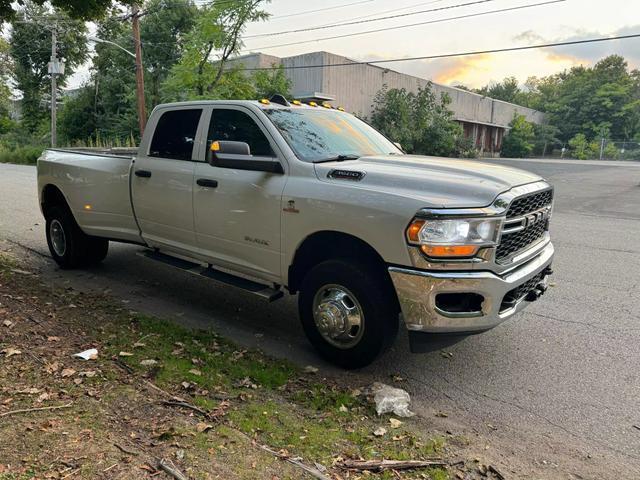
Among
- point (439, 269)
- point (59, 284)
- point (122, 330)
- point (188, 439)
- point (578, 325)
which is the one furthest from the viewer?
point (59, 284)

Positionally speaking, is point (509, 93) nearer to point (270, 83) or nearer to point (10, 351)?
point (270, 83)

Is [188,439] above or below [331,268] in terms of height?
below

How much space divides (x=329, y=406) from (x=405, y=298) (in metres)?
0.88

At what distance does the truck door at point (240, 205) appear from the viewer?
4.27m

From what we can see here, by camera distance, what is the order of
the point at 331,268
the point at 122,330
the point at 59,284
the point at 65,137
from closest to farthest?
the point at 331,268, the point at 122,330, the point at 59,284, the point at 65,137

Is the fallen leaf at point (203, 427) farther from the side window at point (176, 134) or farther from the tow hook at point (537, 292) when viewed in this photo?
the side window at point (176, 134)

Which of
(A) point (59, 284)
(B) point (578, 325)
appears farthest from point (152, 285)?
(B) point (578, 325)

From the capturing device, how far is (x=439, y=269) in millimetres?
3381

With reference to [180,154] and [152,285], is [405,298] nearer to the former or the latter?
[180,154]

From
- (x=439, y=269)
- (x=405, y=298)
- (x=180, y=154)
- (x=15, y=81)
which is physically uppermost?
(x=15, y=81)

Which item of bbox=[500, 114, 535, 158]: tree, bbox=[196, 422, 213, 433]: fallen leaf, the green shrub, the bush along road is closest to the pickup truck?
the bush along road

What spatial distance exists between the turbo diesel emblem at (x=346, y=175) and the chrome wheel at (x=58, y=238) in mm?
4271

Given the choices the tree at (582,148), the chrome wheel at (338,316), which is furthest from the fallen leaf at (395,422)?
the tree at (582,148)

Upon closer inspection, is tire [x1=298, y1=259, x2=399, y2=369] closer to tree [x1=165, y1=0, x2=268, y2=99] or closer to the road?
the road
